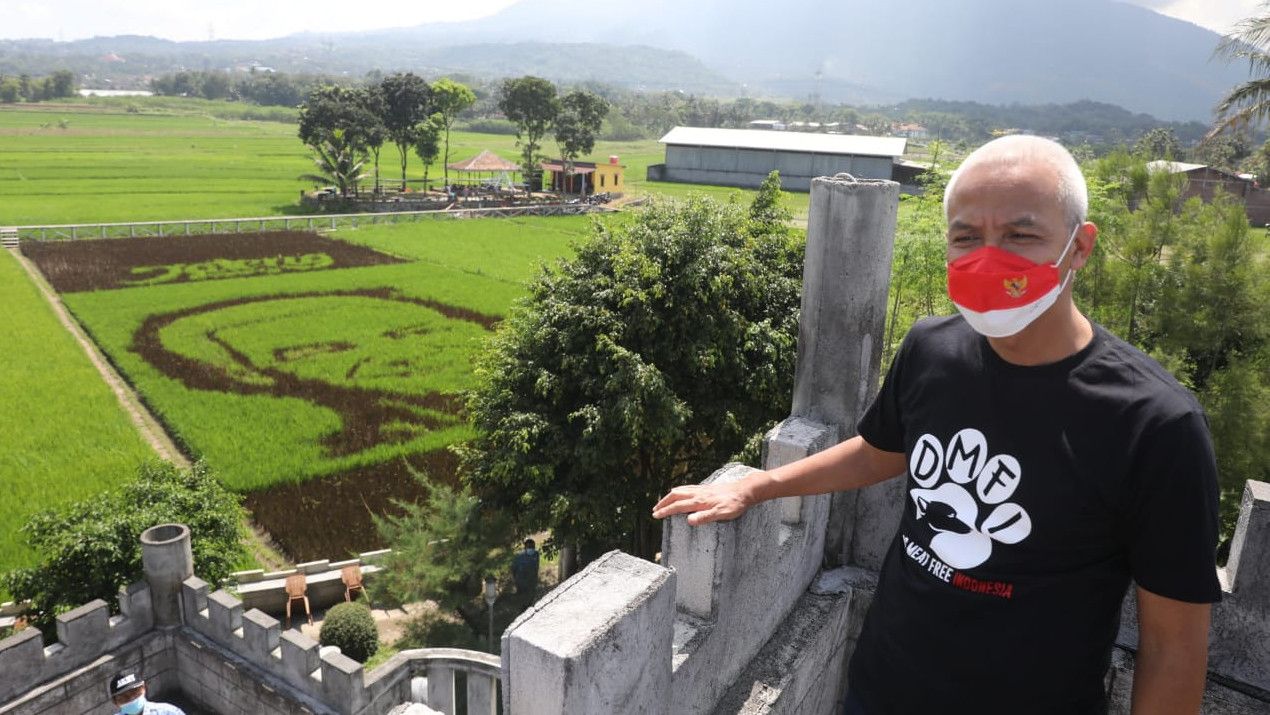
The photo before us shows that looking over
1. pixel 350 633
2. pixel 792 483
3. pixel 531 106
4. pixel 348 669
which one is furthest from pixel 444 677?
pixel 531 106

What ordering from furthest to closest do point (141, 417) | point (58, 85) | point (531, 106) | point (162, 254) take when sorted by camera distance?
1. point (58, 85)
2. point (531, 106)
3. point (162, 254)
4. point (141, 417)

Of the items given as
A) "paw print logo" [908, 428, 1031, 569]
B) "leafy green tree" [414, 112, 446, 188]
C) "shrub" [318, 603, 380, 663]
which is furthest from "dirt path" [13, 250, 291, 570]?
"leafy green tree" [414, 112, 446, 188]

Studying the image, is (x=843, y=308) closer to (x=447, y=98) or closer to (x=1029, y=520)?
(x=1029, y=520)

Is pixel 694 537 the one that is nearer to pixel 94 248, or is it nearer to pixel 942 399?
pixel 942 399

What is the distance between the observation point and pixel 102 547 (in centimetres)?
869

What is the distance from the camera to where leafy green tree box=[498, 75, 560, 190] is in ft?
196

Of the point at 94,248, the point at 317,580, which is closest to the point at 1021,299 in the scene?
the point at 317,580

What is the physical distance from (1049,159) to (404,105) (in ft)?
194

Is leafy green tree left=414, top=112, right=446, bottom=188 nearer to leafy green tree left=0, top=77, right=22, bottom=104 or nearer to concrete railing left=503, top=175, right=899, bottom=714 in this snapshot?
concrete railing left=503, top=175, right=899, bottom=714

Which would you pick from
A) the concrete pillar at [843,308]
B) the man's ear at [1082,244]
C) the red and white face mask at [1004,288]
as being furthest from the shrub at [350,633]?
the man's ear at [1082,244]

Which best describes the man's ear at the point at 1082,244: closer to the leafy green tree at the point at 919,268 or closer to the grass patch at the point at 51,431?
the leafy green tree at the point at 919,268

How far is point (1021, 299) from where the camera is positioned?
1966 millimetres

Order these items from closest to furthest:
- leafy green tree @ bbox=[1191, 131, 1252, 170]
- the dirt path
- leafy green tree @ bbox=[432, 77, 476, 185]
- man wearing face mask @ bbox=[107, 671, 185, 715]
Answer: man wearing face mask @ bbox=[107, 671, 185, 715] < the dirt path < leafy green tree @ bbox=[1191, 131, 1252, 170] < leafy green tree @ bbox=[432, 77, 476, 185]

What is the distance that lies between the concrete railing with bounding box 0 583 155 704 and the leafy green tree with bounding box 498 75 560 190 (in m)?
52.1
